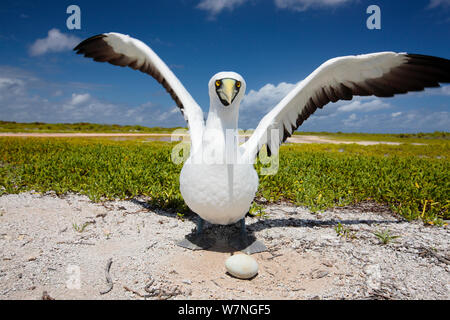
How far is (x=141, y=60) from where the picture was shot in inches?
158

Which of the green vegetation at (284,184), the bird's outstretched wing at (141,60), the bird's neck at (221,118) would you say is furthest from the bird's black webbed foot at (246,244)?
the bird's outstretched wing at (141,60)

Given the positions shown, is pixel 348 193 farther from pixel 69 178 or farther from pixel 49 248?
pixel 69 178

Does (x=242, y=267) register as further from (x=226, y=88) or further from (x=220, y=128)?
(x=226, y=88)

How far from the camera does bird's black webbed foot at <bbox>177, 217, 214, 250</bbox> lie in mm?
2822

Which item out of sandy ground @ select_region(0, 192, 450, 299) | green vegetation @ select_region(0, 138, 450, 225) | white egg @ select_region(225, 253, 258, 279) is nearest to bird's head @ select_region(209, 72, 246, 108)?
white egg @ select_region(225, 253, 258, 279)

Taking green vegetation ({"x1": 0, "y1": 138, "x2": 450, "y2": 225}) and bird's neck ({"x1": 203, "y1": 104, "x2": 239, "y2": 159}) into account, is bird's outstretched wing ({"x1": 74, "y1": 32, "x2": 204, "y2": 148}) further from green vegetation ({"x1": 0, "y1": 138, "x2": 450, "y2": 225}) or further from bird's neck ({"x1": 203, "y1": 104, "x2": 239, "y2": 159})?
green vegetation ({"x1": 0, "y1": 138, "x2": 450, "y2": 225})

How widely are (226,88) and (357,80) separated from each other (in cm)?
200

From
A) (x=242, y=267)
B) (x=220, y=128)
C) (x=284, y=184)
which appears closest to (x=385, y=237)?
(x=242, y=267)

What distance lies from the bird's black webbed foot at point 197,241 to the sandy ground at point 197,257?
77 mm

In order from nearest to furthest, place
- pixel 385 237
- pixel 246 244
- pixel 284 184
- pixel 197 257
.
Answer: pixel 197 257 < pixel 246 244 < pixel 385 237 < pixel 284 184

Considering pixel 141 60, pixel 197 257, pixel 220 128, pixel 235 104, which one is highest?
pixel 141 60

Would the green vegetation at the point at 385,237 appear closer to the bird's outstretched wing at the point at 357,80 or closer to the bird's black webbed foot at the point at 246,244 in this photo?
the bird's black webbed foot at the point at 246,244

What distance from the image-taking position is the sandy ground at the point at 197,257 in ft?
7.14

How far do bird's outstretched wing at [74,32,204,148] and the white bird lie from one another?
0.01 metres
